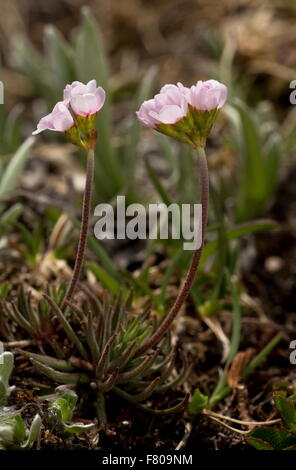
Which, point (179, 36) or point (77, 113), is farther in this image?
point (179, 36)

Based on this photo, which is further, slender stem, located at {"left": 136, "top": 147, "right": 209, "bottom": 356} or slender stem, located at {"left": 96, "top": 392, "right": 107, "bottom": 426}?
slender stem, located at {"left": 96, "top": 392, "right": 107, "bottom": 426}

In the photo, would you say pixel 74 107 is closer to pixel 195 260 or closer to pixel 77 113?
pixel 77 113

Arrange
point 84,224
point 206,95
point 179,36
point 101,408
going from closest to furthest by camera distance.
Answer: point 206,95, point 84,224, point 101,408, point 179,36

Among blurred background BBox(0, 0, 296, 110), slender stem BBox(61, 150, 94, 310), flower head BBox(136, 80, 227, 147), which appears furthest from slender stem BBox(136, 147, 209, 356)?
blurred background BBox(0, 0, 296, 110)

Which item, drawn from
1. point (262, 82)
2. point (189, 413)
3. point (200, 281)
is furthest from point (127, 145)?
point (189, 413)

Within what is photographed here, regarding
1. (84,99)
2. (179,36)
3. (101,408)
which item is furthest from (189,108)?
(179,36)

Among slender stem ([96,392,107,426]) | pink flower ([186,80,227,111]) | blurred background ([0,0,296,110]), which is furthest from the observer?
blurred background ([0,0,296,110])

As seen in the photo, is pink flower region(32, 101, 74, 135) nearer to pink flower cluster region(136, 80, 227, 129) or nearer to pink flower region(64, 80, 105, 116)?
pink flower region(64, 80, 105, 116)
